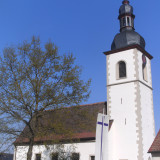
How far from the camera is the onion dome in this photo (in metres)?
25.2

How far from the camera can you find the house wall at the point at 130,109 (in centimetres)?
2161

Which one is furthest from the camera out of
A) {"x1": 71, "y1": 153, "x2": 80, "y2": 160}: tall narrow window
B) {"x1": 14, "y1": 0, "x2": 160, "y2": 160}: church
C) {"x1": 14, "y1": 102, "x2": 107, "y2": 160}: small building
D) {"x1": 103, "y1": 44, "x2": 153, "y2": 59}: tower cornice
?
{"x1": 103, "y1": 44, "x2": 153, "y2": 59}: tower cornice

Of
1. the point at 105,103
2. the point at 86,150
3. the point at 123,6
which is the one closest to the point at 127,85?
the point at 105,103

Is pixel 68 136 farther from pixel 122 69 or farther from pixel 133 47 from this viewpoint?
pixel 133 47

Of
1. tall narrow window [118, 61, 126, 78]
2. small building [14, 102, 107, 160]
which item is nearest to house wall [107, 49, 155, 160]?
tall narrow window [118, 61, 126, 78]

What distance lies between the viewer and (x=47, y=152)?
24.6 m

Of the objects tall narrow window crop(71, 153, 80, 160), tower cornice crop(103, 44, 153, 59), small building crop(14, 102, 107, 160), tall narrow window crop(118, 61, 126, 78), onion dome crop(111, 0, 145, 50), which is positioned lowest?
tall narrow window crop(71, 153, 80, 160)

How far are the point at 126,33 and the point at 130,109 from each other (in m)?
A: 7.20

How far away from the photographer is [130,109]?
22.7 metres

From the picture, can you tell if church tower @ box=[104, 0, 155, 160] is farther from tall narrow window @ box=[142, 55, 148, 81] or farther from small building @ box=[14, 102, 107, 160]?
small building @ box=[14, 102, 107, 160]

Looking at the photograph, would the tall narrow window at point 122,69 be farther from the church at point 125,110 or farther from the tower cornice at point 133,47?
the tower cornice at point 133,47

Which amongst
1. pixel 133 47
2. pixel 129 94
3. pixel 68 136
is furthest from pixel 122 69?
pixel 68 136

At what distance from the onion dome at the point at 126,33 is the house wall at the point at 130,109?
882 mm

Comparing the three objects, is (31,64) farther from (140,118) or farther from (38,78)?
(140,118)
